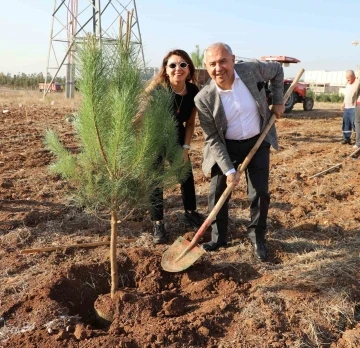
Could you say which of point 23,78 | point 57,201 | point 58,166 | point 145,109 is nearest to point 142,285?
point 58,166

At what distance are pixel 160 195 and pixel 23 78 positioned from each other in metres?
38.5

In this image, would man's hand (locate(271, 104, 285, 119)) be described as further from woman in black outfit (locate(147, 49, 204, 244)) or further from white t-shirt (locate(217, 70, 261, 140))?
woman in black outfit (locate(147, 49, 204, 244))

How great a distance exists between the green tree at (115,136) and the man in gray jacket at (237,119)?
430mm

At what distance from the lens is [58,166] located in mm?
2541

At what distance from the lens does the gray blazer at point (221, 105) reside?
116 inches

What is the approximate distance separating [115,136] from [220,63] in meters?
0.95

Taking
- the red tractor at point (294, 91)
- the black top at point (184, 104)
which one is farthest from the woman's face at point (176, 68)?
the red tractor at point (294, 91)

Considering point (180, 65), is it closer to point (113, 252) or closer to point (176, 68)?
point (176, 68)

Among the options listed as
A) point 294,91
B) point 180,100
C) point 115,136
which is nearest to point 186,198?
point 180,100

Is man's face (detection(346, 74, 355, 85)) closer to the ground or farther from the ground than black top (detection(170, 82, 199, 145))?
farther from the ground

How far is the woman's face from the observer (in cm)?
311

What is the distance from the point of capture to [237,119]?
304 cm

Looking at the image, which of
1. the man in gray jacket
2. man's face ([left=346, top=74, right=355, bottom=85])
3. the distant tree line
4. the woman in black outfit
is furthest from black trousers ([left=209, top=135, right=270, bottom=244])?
the distant tree line

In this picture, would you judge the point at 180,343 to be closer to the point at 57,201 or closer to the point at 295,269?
the point at 295,269
